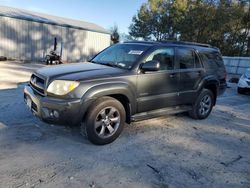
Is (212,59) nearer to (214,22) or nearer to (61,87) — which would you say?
(61,87)

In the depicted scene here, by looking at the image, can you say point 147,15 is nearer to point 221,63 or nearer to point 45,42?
point 45,42

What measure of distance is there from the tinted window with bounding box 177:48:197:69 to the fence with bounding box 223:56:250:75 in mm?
16977

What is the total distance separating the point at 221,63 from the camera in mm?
6742


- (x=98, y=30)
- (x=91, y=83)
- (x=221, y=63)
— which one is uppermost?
(x=98, y=30)

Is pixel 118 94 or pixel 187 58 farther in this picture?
pixel 187 58

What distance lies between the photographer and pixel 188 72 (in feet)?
18.2

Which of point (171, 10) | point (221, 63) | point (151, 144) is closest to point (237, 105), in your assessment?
point (221, 63)

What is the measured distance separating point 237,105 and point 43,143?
22.9 feet

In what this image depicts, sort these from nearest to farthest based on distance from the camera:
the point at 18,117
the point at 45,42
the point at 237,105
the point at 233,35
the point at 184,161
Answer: the point at 184,161 < the point at 18,117 < the point at 237,105 < the point at 45,42 < the point at 233,35

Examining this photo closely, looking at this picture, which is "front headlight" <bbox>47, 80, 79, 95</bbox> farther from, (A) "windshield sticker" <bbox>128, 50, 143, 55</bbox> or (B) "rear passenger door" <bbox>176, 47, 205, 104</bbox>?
(B) "rear passenger door" <bbox>176, 47, 205, 104</bbox>

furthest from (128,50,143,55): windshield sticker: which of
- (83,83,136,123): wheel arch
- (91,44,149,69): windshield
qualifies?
(83,83,136,123): wheel arch

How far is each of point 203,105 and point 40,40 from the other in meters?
17.6

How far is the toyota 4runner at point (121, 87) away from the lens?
12.7 feet

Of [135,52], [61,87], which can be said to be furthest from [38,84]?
[135,52]
